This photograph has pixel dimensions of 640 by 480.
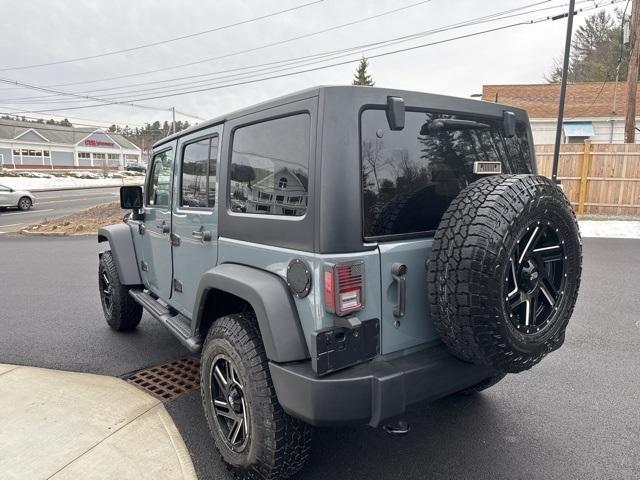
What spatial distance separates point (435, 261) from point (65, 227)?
46.4ft

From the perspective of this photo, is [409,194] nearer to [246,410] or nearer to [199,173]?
[246,410]

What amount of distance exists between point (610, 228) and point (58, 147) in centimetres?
6580

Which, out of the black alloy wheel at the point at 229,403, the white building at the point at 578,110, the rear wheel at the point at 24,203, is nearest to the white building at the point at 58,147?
the rear wheel at the point at 24,203

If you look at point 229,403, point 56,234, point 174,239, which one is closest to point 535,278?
point 229,403

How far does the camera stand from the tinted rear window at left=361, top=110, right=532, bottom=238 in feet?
6.64

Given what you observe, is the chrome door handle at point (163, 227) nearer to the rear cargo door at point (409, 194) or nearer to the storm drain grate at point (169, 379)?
the storm drain grate at point (169, 379)

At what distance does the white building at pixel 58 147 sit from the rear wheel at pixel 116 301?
59.1 m

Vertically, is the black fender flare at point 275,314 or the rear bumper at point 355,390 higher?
the black fender flare at point 275,314

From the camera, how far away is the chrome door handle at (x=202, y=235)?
2.73m

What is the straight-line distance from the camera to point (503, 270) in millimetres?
1843

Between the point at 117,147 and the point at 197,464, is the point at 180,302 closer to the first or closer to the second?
the point at 197,464

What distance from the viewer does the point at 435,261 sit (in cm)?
196

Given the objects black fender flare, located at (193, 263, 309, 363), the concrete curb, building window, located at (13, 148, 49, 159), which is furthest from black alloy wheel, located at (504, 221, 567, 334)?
building window, located at (13, 148, 49, 159)

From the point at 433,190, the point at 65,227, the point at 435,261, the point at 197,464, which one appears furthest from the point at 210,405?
the point at 65,227
